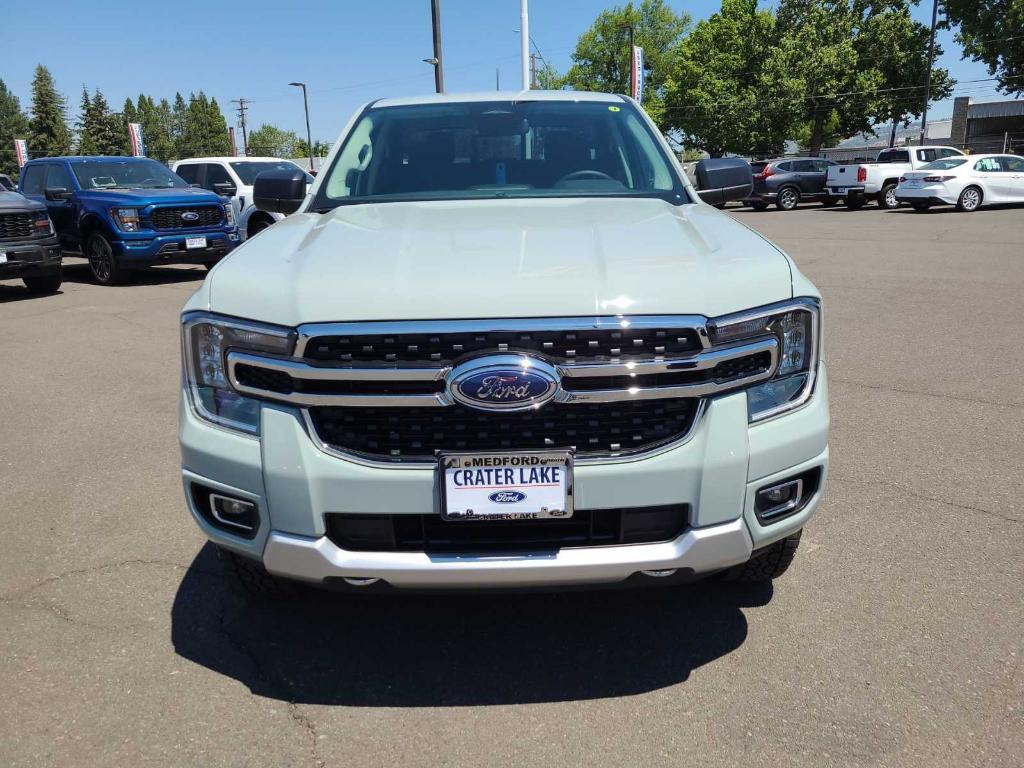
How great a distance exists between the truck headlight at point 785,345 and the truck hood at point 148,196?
1156 cm

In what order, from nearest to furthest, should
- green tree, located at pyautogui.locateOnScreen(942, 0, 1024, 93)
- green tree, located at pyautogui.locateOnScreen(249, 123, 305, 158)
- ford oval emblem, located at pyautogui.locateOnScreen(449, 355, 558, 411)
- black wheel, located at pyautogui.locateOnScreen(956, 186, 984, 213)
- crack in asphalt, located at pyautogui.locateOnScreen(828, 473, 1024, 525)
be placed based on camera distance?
ford oval emblem, located at pyautogui.locateOnScreen(449, 355, 558, 411), crack in asphalt, located at pyautogui.locateOnScreen(828, 473, 1024, 525), black wheel, located at pyautogui.locateOnScreen(956, 186, 984, 213), green tree, located at pyautogui.locateOnScreen(942, 0, 1024, 93), green tree, located at pyautogui.locateOnScreen(249, 123, 305, 158)

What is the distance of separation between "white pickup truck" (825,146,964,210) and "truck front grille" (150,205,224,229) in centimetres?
1956

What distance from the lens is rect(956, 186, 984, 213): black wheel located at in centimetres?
2283

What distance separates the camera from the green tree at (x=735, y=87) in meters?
50.2

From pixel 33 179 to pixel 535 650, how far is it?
14.1 metres

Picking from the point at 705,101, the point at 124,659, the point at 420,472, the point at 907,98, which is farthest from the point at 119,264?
the point at 907,98

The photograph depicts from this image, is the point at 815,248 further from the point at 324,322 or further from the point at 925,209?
the point at 324,322

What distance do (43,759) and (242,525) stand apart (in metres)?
0.79

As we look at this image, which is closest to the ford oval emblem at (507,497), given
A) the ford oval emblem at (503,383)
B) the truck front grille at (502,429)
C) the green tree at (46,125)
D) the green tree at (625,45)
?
the truck front grille at (502,429)

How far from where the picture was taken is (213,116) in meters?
139

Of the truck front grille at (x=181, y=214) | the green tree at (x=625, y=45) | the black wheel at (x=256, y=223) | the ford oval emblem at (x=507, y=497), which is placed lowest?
the black wheel at (x=256, y=223)

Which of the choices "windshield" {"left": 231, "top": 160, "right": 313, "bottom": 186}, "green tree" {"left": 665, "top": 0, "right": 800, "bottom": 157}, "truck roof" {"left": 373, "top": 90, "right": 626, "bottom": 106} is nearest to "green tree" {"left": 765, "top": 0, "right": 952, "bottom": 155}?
"green tree" {"left": 665, "top": 0, "right": 800, "bottom": 157}

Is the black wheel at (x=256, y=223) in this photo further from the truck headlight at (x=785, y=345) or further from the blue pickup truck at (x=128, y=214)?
the truck headlight at (x=785, y=345)

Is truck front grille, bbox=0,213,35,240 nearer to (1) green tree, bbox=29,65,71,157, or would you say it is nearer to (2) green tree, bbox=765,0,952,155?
(2) green tree, bbox=765,0,952,155
